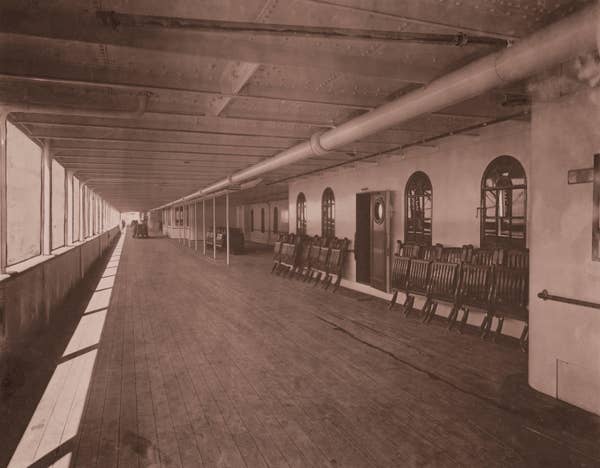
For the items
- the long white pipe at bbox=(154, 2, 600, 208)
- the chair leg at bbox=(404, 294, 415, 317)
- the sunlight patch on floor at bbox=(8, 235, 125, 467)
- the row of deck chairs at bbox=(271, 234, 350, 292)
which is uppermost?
the long white pipe at bbox=(154, 2, 600, 208)

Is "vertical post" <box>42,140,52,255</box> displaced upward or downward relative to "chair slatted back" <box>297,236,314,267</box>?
upward

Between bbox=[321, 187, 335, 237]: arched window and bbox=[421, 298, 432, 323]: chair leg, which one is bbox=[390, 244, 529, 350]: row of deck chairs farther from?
bbox=[321, 187, 335, 237]: arched window

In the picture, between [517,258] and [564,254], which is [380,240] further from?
[564,254]

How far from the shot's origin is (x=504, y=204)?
5.17 m

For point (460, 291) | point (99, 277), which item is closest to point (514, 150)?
point (460, 291)

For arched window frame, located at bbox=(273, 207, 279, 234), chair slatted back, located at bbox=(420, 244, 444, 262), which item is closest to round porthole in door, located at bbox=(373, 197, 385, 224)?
chair slatted back, located at bbox=(420, 244, 444, 262)

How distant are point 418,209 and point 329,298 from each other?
212 centimetres

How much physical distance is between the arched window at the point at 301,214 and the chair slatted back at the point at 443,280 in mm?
6302

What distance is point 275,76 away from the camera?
3594mm

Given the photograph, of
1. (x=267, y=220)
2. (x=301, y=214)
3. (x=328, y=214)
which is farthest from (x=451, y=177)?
(x=267, y=220)

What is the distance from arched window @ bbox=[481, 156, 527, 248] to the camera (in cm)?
497

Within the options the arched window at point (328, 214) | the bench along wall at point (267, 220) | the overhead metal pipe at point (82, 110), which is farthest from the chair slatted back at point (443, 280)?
the bench along wall at point (267, 220)

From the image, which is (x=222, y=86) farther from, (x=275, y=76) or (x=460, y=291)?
(x=460, y=291)

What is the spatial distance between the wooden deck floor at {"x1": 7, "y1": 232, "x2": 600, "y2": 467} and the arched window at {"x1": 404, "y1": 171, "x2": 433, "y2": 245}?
59.9 inches
